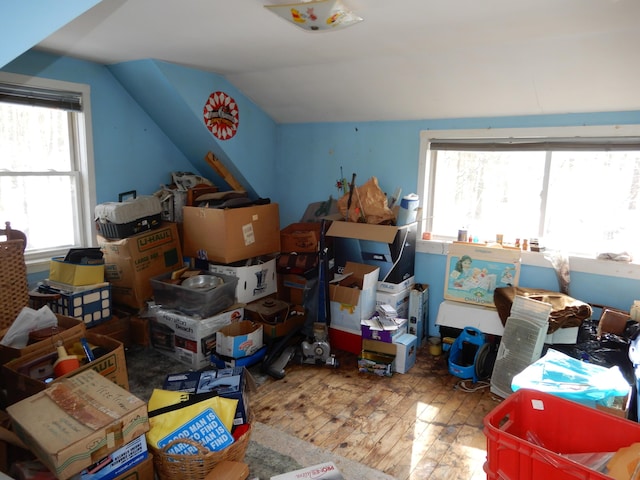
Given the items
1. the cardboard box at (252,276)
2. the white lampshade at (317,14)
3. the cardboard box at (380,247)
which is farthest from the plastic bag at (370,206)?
the white lampshade at (317,14)

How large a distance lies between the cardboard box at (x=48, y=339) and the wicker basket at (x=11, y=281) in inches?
3.8

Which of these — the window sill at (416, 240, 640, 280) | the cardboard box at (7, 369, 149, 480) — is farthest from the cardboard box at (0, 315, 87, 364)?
the window sill at (416, 240, 640, 280)

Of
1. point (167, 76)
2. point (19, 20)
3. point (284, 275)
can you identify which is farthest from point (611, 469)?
point (167, 76)

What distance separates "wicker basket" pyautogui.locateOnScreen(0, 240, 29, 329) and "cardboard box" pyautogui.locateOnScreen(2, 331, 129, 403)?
37 cm

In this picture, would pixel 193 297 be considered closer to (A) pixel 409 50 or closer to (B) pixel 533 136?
(A) pixel 409 50

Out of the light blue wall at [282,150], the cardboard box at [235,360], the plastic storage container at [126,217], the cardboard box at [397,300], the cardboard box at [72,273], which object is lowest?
the cardboard box at [235,360]

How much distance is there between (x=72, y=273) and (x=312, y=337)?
179 centimetres

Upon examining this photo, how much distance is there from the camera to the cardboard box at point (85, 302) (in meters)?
2.97

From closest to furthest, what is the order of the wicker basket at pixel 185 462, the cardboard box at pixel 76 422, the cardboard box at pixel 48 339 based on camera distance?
1. the cardboard box at pixel 76 422
2. the wicker basket at pixel 185 462
3. the cardboard box at pixel 48 339

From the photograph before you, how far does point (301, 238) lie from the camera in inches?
151

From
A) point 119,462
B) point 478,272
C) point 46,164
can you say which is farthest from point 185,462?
point 46,164

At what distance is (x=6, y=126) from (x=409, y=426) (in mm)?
3299

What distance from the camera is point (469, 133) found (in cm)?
344

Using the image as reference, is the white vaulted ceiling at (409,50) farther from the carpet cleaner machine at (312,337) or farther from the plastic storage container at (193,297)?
the plastic storage container at (193,297)
